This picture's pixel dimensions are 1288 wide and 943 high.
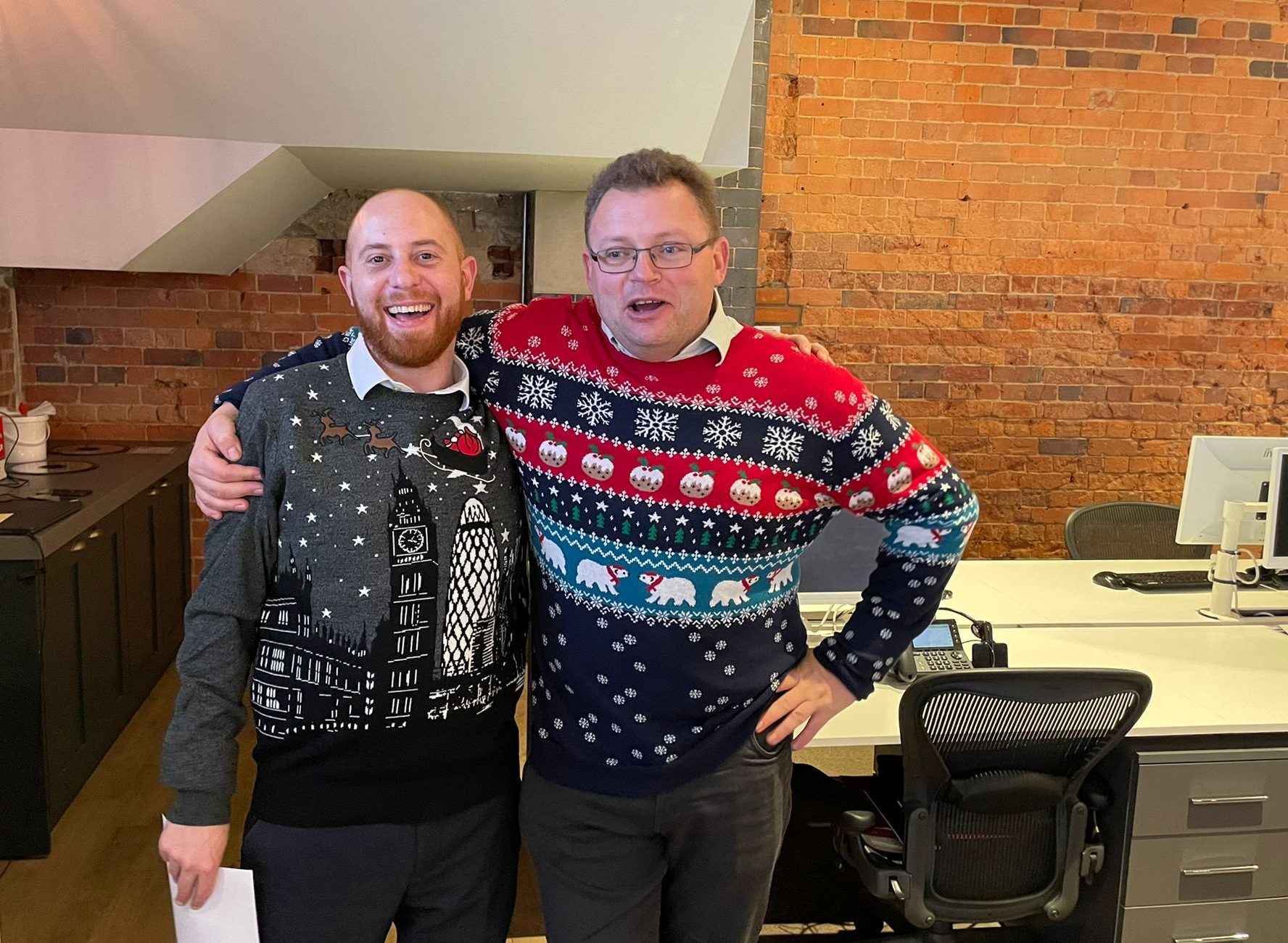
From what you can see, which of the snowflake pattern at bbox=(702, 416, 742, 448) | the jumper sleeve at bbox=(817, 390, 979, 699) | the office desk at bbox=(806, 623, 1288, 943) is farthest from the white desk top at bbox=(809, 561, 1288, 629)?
the snowflake pattern at bbox=(702, 416, 742, 448)

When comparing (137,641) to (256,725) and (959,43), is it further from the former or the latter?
(959,43)

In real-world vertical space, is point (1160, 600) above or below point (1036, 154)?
below

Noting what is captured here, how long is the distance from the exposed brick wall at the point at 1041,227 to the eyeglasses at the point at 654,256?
3005 millimetres

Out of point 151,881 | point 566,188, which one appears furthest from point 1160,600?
point 151,881

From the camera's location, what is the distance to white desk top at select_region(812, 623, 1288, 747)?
7.00ft

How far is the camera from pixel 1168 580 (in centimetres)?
316

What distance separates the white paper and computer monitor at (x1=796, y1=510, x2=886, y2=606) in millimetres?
1479

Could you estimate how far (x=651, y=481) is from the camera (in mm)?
1462

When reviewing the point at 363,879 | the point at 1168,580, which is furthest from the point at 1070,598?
the point at 363,879

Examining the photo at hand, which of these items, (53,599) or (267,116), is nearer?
(53,599)

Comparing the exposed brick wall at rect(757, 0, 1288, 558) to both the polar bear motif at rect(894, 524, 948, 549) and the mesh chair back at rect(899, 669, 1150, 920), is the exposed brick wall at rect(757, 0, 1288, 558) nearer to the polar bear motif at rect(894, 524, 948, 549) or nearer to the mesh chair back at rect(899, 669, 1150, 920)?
the mesh chair back at rect(899, 669, 1150, 920)

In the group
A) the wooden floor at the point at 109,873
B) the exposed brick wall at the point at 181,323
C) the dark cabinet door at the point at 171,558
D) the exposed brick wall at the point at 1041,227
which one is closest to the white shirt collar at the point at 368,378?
the wooden floor at the point at 109,873

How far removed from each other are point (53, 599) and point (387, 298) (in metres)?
1.87

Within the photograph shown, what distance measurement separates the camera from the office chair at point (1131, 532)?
361 cm
